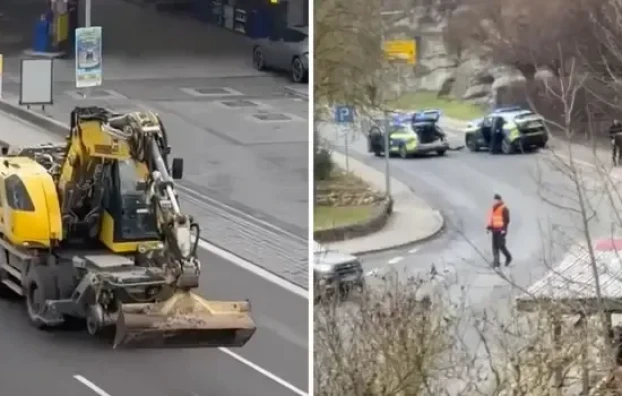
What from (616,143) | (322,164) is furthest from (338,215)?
→ (616,143)

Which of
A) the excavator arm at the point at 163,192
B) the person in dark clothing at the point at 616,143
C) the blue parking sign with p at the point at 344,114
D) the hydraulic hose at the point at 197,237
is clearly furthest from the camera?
the blue parking sign with p at the point at 344,114

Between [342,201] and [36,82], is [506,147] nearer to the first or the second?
[342,201]

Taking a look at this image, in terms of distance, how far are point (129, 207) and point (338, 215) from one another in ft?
3.22

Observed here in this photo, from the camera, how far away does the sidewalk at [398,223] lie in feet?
18.7

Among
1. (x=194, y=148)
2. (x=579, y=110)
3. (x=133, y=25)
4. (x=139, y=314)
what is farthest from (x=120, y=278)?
(x=579, y=110)

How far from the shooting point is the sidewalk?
→ 5703 mm

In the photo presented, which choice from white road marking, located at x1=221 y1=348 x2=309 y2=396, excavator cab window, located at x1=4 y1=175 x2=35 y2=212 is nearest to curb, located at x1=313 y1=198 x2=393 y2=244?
white road marking, located at x1=221 y1=348 x2=309 y2=396

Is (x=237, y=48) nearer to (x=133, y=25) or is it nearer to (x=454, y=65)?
(x=133, y=25)

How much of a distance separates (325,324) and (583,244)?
1.22 metres

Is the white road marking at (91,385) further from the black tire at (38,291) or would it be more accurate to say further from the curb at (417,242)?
the curb at (417,242)

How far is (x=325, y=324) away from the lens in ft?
18.8

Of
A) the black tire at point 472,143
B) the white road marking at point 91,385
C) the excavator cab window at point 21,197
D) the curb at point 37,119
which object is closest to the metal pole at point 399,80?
the black tire at point 472,143

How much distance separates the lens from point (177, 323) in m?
5.33

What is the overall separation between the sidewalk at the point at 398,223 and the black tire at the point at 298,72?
0.38 metres
